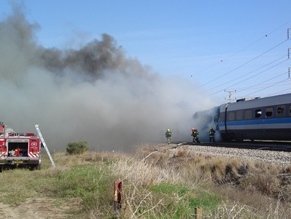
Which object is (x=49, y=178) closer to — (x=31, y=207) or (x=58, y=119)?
(x=31, y=207)

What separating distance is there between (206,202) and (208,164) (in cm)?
1184

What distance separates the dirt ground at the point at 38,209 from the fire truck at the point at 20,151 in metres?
7.65

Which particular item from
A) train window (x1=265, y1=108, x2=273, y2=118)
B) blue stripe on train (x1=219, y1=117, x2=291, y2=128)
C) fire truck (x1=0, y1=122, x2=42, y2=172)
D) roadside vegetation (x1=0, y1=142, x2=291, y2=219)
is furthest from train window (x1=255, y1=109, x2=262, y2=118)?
fire truck (x1=0, y1=122, x2=42, y2=172)

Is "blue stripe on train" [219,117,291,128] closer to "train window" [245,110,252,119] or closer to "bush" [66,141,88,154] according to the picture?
"train window" [245,110,252,119]

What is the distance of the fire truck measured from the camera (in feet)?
58.1

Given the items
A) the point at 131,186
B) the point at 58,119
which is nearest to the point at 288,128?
the point at 131,186

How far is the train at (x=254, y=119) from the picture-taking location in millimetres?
28922

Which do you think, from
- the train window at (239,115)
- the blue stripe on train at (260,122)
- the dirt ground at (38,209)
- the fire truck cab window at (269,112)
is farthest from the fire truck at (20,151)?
the train window at (239,115)

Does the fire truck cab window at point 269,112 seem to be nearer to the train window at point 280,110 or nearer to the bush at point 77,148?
the train window at point 280,110

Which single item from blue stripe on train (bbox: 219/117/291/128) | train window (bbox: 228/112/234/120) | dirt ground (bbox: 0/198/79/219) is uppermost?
train window (bbox: 228/112/234/120)

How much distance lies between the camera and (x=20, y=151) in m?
18.4

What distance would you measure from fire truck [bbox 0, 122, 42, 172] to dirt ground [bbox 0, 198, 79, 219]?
7.65 m

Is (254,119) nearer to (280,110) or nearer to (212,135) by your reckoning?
(280,110)

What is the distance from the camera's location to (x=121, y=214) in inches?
300
